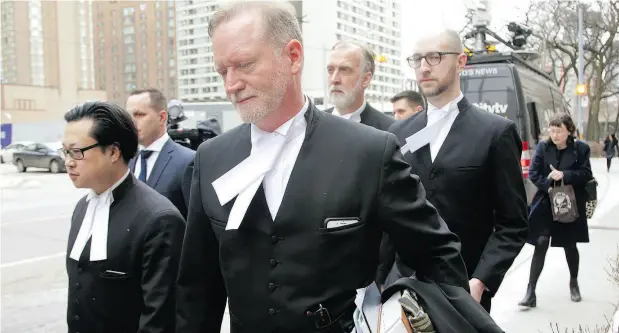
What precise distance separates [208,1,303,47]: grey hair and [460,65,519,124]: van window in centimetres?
823

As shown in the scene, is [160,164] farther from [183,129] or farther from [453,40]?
[183,129]

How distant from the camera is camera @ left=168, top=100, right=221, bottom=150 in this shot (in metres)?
6.32

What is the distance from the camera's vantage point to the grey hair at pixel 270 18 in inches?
59.4

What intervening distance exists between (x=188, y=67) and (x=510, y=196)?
47780 millimetres

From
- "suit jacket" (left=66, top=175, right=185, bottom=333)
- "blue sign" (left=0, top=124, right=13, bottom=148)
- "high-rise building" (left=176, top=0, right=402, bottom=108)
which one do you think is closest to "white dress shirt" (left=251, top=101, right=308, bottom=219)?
"suit jacket" (left=66, top=175, right=185, bottom=333)

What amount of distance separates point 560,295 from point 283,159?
472 cm

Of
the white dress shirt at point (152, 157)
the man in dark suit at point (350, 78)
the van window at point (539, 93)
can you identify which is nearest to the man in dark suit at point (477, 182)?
the man in dark suit at point (350, 78)

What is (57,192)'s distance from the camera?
54.1 feet

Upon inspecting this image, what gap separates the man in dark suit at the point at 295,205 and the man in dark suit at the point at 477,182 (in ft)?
3.22

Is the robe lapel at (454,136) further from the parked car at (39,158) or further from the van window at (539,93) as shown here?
the parked car at (39,158)

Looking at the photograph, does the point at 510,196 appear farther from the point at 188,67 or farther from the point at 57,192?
the point at 188,67

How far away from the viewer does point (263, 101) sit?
152 cm

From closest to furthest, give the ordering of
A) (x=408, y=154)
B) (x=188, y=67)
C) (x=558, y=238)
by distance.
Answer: (x=408, y=154), (x=558, y=238), (x=188, y=67)

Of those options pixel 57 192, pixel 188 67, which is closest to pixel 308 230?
pixel 57 192
